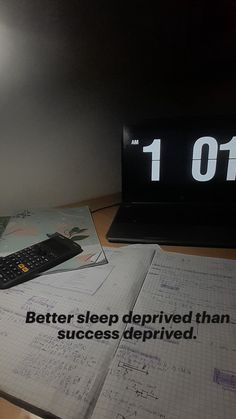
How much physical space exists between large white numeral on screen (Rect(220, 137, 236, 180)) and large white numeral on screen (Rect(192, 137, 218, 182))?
1.0 inches

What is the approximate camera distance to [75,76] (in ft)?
2.67

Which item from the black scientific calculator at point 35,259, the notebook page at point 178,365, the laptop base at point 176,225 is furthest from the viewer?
the laptop base at point 176,225

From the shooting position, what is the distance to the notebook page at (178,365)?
1.07ft

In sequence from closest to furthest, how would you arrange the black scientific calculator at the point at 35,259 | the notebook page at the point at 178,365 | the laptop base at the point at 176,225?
the notebook page at the point at 178,365, the black scientific calculator at the point at 35,259, the laptop base at the point at 176,225

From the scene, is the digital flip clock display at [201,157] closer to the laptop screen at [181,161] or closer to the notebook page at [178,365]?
the laptop screen at [181,161]

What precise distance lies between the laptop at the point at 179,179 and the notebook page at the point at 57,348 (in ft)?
0.64

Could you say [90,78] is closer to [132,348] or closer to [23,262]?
[23,262]

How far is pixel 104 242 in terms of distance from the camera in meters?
0.71

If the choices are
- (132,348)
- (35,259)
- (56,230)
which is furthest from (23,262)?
(132,348)

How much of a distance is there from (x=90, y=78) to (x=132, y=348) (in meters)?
0.74

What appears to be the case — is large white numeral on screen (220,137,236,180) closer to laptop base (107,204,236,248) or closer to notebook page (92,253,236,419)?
laptop base (107,204,236,248)

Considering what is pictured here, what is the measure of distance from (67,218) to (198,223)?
1.26ft

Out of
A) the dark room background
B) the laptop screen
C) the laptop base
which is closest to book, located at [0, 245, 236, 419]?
the laptop base

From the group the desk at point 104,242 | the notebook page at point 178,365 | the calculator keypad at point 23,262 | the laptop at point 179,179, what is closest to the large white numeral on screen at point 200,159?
the laptop at point 179,179
